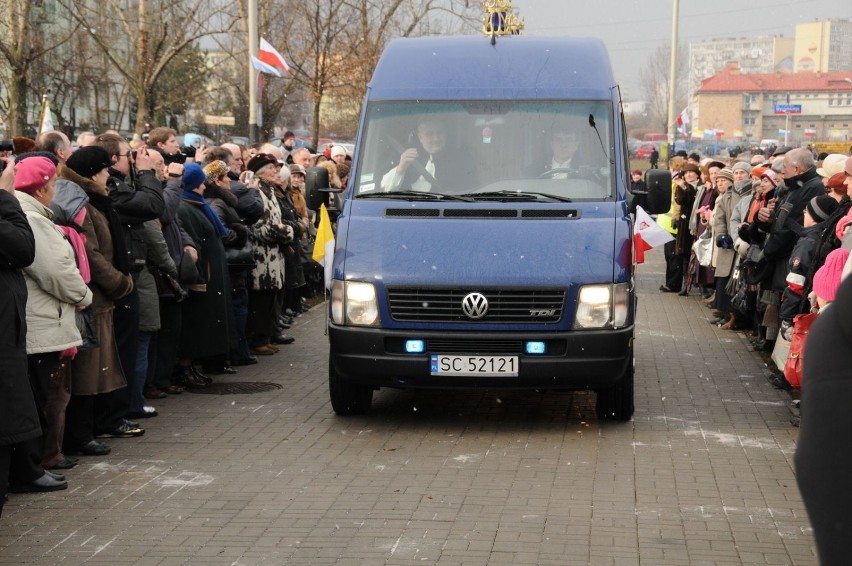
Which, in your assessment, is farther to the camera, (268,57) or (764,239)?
(268,57)

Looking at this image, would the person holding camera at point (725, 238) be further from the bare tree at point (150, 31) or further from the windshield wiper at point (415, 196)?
the bare tree at point (150, 31)

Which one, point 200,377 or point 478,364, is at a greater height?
point 478,364

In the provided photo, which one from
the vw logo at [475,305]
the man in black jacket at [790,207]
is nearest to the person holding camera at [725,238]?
the man in black jacket at [790,207]

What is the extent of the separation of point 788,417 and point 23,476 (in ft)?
18.2

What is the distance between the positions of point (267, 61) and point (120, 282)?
1555 centimetres

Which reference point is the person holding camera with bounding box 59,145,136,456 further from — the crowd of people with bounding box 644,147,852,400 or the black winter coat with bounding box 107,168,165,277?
the crowd of people with bounding box 644,147,852,400

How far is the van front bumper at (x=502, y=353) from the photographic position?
8.26 meters

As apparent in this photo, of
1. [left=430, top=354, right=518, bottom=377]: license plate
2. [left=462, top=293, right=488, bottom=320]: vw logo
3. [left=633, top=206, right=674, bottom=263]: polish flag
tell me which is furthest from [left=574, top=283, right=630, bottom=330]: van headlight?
[left=633, top=206, right=674, bottom=263]: polish flag

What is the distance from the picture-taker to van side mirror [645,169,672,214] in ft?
30.3

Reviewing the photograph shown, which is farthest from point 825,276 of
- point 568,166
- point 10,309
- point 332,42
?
point 332,42

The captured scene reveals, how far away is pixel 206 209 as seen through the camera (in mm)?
10602

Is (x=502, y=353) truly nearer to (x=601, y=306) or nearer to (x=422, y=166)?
(x=601, y=306)

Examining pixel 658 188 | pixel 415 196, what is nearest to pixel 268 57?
pixel 415 196

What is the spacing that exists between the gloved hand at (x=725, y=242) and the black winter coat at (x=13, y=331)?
411 inches
